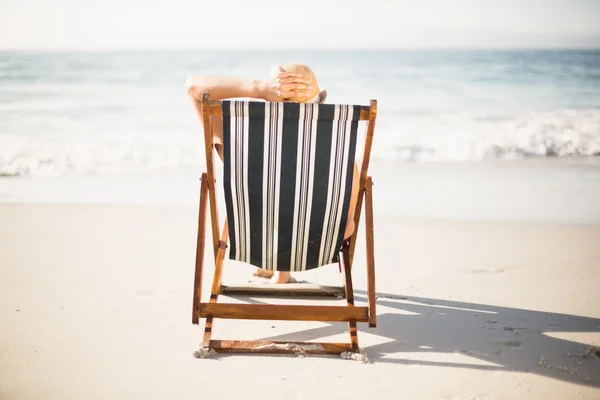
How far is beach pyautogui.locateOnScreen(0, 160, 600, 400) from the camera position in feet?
7.61

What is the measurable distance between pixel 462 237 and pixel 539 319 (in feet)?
4.65

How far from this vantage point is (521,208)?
512 cm

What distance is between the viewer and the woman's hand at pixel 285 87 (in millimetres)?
2512

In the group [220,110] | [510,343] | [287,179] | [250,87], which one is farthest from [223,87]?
[510,343]

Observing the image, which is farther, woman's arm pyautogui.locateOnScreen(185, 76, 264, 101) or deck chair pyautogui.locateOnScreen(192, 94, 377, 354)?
woman's arm pyautogui.locateOnScreen(185, 76, 264, 101)

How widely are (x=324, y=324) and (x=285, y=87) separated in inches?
45.7

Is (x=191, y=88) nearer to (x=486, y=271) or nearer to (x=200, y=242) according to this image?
(x=200, y=242)

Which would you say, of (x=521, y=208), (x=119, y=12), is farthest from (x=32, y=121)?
(x=119, y=12)

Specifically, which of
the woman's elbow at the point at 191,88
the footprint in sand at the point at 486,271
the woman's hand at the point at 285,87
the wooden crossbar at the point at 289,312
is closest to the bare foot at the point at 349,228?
the wooden crossbar at the point at 289,312

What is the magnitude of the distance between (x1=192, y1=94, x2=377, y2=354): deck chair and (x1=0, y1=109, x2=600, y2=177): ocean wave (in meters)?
4.73

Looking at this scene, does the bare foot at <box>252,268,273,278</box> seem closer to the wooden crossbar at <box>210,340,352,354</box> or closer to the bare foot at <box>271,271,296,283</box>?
the bare foot at <box>271,271,296,283</box>

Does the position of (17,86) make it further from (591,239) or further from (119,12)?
(591,239)

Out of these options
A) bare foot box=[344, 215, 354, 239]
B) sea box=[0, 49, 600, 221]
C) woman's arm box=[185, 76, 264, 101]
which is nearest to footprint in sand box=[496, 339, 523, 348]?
bare foot box=[344, 215, 354, 239]

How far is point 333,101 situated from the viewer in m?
13.4
